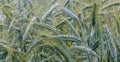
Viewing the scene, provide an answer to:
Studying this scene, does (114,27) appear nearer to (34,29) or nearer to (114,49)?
(114,49)

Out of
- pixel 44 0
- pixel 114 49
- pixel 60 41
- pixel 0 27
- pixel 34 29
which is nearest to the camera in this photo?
pixel 114 49

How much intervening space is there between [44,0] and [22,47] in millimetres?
967

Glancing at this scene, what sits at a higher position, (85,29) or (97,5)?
(97,5)

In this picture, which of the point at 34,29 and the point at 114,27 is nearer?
the point at 114,27


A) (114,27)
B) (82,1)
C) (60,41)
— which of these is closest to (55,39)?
(60,41)

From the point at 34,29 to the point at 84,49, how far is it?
52cm

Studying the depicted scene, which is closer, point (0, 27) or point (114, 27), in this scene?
point (114, 27)

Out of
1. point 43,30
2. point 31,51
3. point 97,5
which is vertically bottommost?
point 31,51

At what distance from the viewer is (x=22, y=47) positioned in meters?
2.11

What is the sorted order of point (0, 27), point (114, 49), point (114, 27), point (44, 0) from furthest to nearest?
point (44, 0) → point (0, 27) → point (114, 27) → point (114, 49)

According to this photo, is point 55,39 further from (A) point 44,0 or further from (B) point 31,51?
(A) point 44,0

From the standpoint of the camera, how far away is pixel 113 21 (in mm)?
1938

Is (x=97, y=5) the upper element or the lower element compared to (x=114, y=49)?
upper

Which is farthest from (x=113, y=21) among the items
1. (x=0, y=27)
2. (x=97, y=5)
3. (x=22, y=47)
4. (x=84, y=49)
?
(x=0, y=27)
